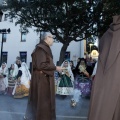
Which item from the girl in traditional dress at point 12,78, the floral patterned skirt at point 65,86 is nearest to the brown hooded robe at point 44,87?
the floral patterned skirt at point 65,86

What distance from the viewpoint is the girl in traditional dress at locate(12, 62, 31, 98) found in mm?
10547

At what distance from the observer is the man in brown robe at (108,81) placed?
216cm

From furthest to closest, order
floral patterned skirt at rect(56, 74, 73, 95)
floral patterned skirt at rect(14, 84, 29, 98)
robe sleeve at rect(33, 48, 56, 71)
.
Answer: floral patterned skirt at rect(14, 84, 29, 98) < floral patterned skirt at rect(56, 74, 73, 95) < robe sleeve at rect(33, 48, 56, 71)

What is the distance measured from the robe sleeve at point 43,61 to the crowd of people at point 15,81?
5.90m

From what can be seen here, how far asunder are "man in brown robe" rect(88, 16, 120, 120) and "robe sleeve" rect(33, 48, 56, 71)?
8.07 feet

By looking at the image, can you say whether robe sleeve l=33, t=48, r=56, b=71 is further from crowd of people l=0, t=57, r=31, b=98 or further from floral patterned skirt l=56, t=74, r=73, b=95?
crowd of people l=0, t=57, r=31, b=98

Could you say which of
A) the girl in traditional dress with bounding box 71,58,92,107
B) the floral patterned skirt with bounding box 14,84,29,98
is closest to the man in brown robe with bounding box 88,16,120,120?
the girl in traditional dress with bounding box 71,58,92,107

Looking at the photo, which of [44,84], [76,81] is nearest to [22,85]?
[76,81]

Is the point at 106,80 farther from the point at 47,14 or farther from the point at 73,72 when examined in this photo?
the point at 47,14

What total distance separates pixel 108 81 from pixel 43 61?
2.63 m

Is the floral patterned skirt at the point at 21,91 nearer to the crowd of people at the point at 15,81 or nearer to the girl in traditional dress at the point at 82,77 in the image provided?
the crowd of people at the point at 15,81

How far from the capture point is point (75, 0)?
60.5 feet

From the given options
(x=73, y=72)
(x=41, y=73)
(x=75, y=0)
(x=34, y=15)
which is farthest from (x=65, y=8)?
(x=41, y=73)

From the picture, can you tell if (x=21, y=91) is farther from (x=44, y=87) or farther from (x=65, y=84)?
(x=44, y=87)
